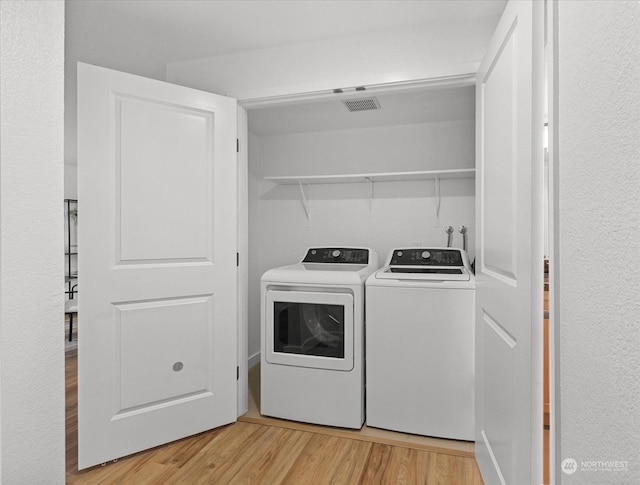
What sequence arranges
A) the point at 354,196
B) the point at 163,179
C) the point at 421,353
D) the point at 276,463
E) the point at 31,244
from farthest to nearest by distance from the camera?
the point at 354,196 → the point at 421,353 → the point at 163,179 → the point at 276,463 → the point at 31,244

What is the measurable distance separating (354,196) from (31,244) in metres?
2.56

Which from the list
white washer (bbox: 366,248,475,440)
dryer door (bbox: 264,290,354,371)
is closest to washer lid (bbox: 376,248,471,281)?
white washer (bbox: 366,248,475,440)

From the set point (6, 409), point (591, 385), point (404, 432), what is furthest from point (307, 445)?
point (591, 385)

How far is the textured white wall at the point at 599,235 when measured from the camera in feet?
2.13

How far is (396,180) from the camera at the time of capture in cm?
319

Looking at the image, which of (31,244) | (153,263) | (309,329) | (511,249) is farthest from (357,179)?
(31,244)

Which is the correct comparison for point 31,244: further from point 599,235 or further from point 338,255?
point 338,255

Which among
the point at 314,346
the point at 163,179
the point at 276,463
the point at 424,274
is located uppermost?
the point at 163,179

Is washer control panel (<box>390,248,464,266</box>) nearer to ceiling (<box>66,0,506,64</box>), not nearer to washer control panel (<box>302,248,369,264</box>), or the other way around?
washer control panel (<box>302,248,369,264</box>)

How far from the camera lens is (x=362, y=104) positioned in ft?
8.77

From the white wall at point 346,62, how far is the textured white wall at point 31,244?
4.45 feet

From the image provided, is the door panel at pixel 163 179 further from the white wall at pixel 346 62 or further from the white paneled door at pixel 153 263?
the white wall at pixel 346 62

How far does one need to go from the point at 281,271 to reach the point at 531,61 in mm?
1767

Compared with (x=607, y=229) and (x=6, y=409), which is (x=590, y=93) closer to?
(x=607, y=229)
